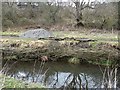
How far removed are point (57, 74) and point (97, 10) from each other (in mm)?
14621

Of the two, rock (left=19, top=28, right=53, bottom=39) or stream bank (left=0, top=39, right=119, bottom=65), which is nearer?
stream bank (left=0, top=39, right=119, bottom=65)

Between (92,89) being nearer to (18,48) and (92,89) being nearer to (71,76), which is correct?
(71,76)

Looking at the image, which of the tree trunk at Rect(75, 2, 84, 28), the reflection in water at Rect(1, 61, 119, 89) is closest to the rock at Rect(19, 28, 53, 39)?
the reflection in water at Rect(1, 61, 119, 89)

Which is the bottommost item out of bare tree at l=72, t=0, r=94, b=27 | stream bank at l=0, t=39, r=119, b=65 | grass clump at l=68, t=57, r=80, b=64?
grass clump at l=68, t=57, r=80, b=64

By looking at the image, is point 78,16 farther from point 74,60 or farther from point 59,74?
point 59,74

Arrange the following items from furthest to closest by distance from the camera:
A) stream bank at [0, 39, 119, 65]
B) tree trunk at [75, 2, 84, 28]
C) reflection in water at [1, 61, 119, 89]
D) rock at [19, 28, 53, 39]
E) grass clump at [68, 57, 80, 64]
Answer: tree trunk at [75, 2, 84, 28]
rock at [19, 28, 53, 39]
stream bank at [0, 39, 119, 65]
grass clump at [68, 57, 80, 64]
reflection in water at [1, 61, 119, 89]

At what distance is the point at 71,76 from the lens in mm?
10531

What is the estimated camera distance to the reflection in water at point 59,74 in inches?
359

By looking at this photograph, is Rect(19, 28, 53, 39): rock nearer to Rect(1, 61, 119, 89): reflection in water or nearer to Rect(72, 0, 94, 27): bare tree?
Rect(1, 61, 119, 89): reflection in water

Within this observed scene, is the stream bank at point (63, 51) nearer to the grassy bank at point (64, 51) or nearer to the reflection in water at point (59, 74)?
the grassy bank at point (64, 51)

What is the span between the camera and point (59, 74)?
10906mm

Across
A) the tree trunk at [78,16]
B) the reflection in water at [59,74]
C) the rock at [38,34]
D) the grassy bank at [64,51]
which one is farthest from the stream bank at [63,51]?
the tree trunk at [78,16]

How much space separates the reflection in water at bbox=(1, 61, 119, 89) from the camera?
9125 millimetres

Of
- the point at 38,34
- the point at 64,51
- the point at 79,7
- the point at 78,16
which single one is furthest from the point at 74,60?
the point at 79,7
